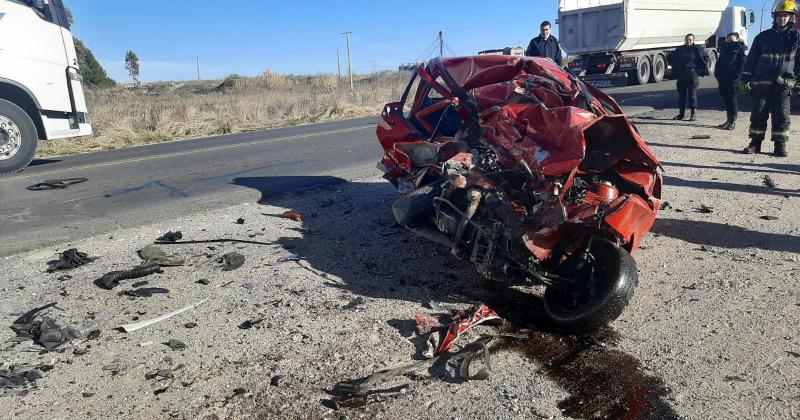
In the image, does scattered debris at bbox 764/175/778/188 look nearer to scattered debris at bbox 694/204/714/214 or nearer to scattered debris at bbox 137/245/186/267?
scattered debris at bbox 694/204/714/214

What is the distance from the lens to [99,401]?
3162mm

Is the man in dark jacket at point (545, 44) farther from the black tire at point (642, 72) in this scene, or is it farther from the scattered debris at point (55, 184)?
the black tire at point (642, 72)

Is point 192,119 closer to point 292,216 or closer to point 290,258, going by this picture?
point 292,216

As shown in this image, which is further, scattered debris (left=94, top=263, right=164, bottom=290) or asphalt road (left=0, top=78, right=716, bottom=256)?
asphalt road (left=0, top=78, right=716, bottom=256)

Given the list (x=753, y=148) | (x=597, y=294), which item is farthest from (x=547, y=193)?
(x=753, y=148)

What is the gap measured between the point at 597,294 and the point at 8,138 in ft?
34.1

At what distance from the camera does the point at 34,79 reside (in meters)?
10.4

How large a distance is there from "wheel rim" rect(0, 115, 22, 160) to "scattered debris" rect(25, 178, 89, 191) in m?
1.57

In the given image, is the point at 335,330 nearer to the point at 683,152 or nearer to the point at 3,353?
the point at 3,353

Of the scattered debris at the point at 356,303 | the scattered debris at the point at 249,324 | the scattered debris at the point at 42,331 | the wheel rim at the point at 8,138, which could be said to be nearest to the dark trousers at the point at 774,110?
the scattered debris at the point at 356,303

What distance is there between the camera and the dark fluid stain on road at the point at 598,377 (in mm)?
2967

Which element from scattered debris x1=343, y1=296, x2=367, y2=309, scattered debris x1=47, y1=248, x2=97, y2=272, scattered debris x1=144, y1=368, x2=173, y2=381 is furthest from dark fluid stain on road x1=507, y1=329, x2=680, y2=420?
scattered debris x1=47, y1=248, x2=97, y2=272

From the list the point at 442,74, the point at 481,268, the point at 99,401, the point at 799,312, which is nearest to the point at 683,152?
the point at 442,74

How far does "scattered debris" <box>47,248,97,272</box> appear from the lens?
204 inches
